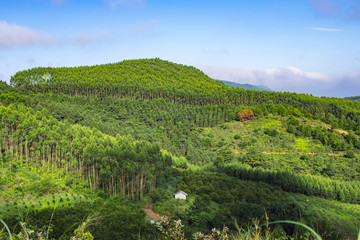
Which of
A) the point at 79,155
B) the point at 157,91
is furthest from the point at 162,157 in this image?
the point at 157,91

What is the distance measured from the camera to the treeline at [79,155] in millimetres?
35325

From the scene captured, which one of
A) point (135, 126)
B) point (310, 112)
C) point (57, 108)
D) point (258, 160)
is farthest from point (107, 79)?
point (310, 112)

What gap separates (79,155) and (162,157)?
1453 cm

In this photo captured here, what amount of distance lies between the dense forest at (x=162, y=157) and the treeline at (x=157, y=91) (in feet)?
1.50

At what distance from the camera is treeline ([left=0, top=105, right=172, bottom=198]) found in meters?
35.3

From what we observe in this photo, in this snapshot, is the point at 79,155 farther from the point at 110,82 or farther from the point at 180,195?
the point at 110,82

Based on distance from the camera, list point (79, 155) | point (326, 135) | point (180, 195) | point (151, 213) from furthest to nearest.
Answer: point (326, 135)
point (79, 155)
point (180, 195)
point (151, 213)

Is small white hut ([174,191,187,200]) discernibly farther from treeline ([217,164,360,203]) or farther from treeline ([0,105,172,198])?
treeline ([217,164,360,203])

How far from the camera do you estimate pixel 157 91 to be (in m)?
111

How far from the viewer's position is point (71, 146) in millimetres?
36875

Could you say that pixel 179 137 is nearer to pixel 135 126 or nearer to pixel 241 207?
pixel 135 126

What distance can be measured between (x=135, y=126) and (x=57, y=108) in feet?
75.7

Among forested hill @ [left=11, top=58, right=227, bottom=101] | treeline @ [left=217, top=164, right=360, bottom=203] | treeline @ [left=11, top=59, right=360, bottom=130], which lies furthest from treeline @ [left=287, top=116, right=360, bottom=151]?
forested hill @ [left=11, top=58, right=227, bottom=101]

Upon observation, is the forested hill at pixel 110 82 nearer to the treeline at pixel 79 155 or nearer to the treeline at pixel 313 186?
the treeline at pixel 313 186
